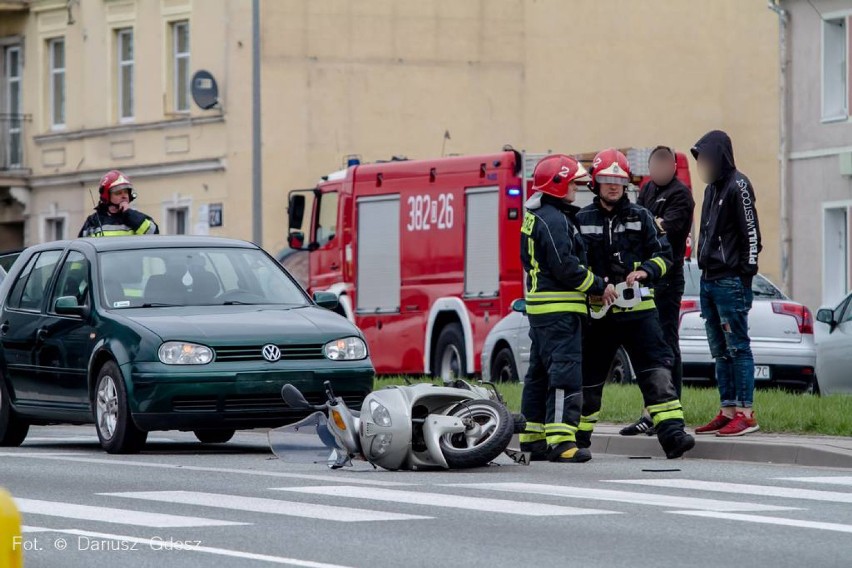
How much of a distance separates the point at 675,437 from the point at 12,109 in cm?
3538

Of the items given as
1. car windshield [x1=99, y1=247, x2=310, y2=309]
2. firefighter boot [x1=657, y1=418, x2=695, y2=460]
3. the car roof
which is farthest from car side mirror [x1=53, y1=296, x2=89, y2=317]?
firefighter boot [x1=657, y1=418, x2=695, y2=460]

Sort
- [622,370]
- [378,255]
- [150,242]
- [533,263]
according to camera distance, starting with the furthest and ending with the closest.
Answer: [378,255] → [622,370] → [150,242] → [533,263]

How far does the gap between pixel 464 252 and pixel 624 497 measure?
47.9 feet

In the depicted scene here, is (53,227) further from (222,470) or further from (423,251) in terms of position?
(222,470)

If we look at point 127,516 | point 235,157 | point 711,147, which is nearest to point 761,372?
point 711,147

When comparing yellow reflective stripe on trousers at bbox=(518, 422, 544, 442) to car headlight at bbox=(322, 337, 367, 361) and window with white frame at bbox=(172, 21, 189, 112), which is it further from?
window with white frame at bbox=(172, 21, 189, 112)

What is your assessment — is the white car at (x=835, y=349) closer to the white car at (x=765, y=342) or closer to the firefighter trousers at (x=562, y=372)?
the white car at (x=765, y=342)

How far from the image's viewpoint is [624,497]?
1065 cm

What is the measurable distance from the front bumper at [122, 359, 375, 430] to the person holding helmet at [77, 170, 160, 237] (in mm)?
3400

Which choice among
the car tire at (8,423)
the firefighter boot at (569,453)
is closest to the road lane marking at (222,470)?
the car tire at (8,423)

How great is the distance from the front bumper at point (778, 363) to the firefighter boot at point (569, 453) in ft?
24.5

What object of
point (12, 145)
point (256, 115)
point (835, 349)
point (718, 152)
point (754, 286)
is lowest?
point (835, 349)

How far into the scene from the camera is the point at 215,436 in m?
16.3

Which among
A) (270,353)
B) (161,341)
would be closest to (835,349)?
(270,353)
